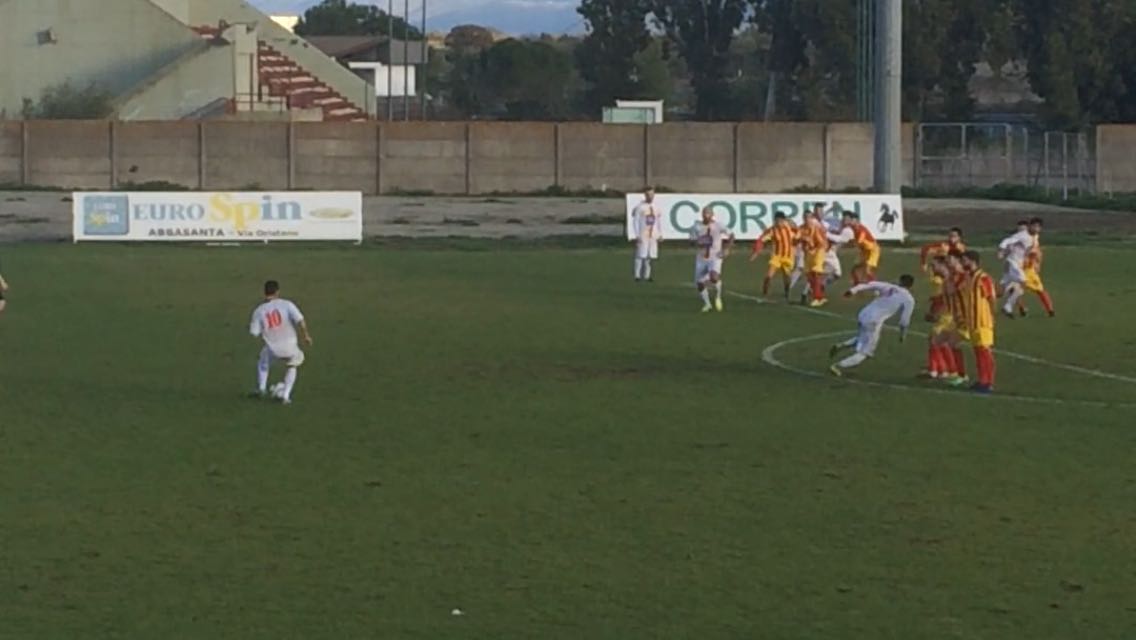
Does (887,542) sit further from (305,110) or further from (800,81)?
(800,81)

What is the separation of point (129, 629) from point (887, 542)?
5.35 m

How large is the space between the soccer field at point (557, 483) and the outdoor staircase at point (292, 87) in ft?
200

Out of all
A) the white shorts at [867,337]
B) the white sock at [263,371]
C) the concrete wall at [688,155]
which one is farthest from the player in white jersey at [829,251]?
the concrete wall at [688,155]

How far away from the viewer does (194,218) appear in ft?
159

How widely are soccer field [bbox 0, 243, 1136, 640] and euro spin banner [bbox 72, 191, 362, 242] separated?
1704cm

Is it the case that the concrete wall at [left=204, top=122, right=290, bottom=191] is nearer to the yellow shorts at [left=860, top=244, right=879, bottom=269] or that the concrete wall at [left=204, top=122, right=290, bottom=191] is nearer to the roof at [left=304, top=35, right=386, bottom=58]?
the yellow shorts at [left=860, top=244, right=879, bottom=269]

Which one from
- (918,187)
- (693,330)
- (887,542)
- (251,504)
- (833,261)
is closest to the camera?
(887,542)

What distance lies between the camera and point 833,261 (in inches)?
1384

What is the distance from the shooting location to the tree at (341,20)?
17738 centimetres

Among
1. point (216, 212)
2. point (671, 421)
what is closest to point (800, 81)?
point (216, 212)

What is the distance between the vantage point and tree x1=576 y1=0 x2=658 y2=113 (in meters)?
115

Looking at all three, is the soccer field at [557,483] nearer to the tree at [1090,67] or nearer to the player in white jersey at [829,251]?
the player in white jersey at [829,251]

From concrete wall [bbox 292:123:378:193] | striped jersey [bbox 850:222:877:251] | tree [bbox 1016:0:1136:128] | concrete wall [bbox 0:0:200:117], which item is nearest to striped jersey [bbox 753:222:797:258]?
striped jersey [bbox 850:222:877:251]

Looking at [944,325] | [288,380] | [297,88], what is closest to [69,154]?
[297,88]
